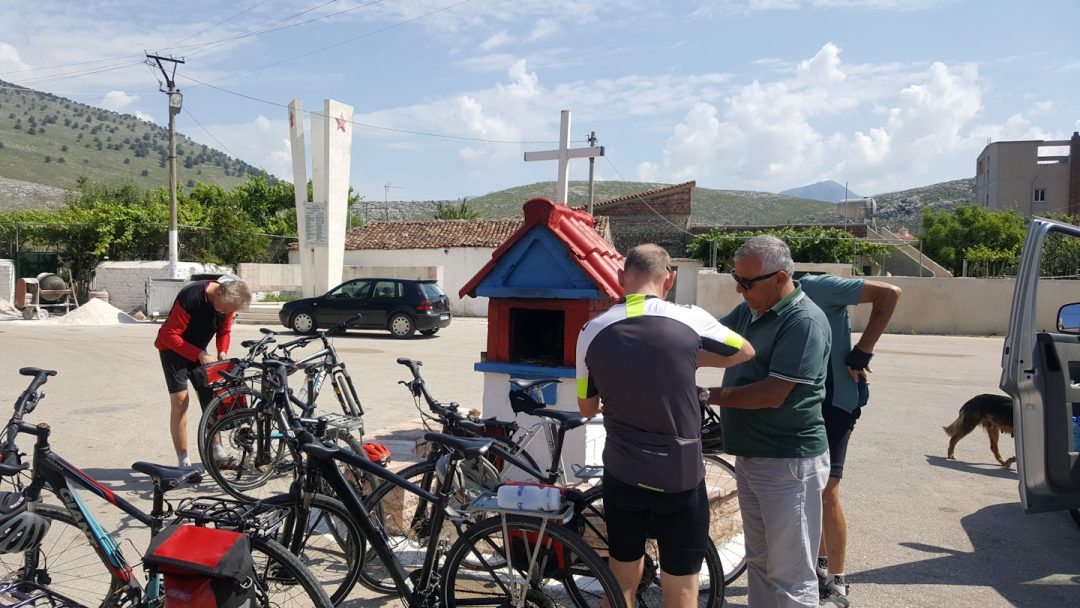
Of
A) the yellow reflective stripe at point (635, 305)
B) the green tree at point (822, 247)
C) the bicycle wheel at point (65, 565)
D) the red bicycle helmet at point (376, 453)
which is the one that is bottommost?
the bicycle wheel at point (65, 565)

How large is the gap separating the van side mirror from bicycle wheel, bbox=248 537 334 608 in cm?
492

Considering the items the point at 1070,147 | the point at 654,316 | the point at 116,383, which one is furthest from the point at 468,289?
the point at 1070,147

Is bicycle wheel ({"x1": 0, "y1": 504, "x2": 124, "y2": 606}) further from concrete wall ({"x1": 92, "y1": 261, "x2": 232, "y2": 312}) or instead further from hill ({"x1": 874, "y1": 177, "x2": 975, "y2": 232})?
hill ({"x1": 874, "y1": 177, "x2": 975, "y2": 232})

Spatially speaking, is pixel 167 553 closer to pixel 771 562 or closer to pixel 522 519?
pixel 522 519

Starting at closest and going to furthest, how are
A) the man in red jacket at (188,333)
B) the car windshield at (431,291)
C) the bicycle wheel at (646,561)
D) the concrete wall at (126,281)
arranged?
the bicycle wheel at (646,561)
the man in red jacket at (188,333)
the car windshield at (431,291)
the concrete wall at (126,281)

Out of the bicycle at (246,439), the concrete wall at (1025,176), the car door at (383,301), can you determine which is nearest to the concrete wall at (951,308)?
the car door at (383,301)

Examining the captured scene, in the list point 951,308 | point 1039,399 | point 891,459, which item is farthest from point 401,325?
point 951,308

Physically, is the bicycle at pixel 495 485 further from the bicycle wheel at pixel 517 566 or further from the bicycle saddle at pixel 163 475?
the bicycle saddle at pixel 163 475

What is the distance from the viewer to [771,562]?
3.24 m

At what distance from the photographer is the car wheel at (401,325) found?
18094 mm

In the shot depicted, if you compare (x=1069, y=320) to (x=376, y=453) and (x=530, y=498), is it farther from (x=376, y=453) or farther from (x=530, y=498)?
(x=376, y=453)

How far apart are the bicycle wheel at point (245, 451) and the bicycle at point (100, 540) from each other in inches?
64.6

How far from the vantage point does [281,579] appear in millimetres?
2928

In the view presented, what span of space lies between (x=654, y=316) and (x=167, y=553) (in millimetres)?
1877
